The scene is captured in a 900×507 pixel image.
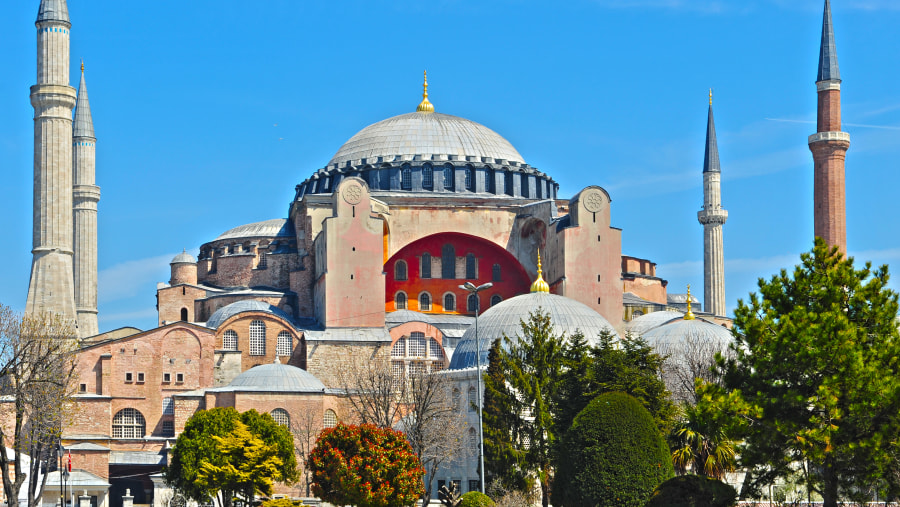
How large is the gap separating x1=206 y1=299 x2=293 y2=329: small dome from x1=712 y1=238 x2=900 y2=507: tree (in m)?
26.9

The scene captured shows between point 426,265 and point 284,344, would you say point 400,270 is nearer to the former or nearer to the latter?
point 426,265

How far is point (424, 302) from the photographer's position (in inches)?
2036

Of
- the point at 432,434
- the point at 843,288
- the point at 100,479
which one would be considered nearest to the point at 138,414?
the point at 100,479

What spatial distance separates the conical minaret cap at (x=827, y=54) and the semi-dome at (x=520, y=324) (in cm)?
1778

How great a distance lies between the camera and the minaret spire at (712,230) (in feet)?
205

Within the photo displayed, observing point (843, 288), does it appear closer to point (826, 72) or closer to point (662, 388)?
point (662, 388)

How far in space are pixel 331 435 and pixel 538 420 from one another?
607cm

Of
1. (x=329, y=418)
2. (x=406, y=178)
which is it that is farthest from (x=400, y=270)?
(x=329, y=418)

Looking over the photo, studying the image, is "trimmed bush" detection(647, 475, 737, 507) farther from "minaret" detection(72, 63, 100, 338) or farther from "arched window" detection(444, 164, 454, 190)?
"minaret" detection(72, 63, 100, 338)

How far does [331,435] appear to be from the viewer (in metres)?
30.6

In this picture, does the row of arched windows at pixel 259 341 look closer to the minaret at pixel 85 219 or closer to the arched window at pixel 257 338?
the arched window at pixel 257 338

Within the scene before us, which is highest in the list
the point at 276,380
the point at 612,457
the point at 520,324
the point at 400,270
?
the point at 400,270

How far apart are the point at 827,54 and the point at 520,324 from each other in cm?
2174

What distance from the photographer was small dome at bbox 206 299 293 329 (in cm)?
4728
